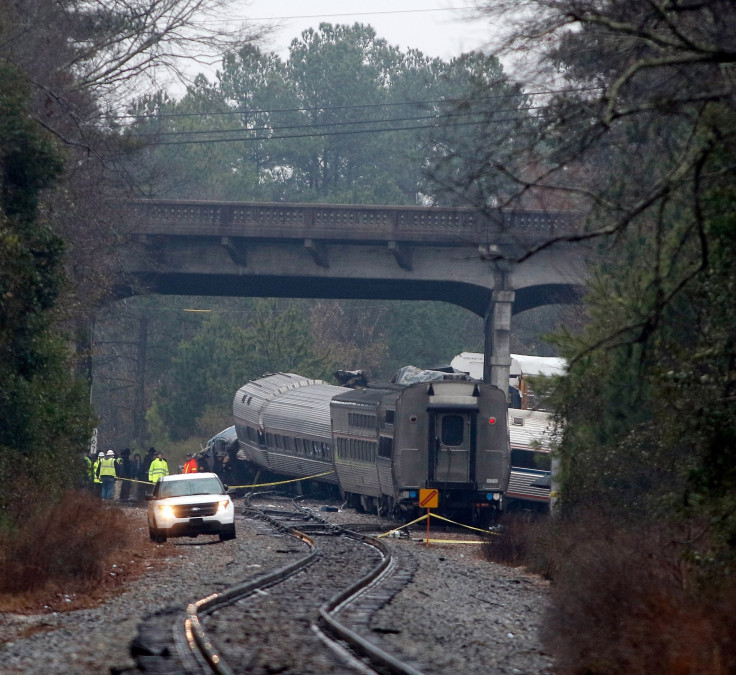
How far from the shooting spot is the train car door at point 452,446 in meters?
30.6

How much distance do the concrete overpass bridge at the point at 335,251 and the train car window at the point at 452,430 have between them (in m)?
8.17

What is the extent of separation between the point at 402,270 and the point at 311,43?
6637 centimetres

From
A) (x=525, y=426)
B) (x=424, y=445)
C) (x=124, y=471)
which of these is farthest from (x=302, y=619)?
(x=124, y=471)

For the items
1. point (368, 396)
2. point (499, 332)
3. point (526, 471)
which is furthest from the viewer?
point (499, 332)

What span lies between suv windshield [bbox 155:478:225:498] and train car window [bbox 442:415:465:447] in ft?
24.5

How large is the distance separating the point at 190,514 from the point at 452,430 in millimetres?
8899

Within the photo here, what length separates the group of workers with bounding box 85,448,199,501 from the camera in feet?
120

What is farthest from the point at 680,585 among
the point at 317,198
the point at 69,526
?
the point at 317,198

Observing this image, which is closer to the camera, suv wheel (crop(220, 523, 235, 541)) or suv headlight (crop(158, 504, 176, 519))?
suv headlight (crop(158, 504, 176, 519))

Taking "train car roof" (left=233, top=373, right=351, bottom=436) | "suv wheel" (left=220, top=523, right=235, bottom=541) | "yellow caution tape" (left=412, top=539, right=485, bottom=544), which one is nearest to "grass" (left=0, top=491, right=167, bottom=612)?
"suv wheel" (left=220, top=523, right=235, bottom=541)

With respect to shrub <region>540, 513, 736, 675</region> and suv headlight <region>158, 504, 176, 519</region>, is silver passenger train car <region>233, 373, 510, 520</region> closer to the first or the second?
suv headlight <region>158, 504, 176, 519</region>

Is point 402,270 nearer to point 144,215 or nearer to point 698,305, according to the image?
point 144,215

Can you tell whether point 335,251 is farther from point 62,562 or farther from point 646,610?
point 646,610

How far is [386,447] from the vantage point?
31.9m
